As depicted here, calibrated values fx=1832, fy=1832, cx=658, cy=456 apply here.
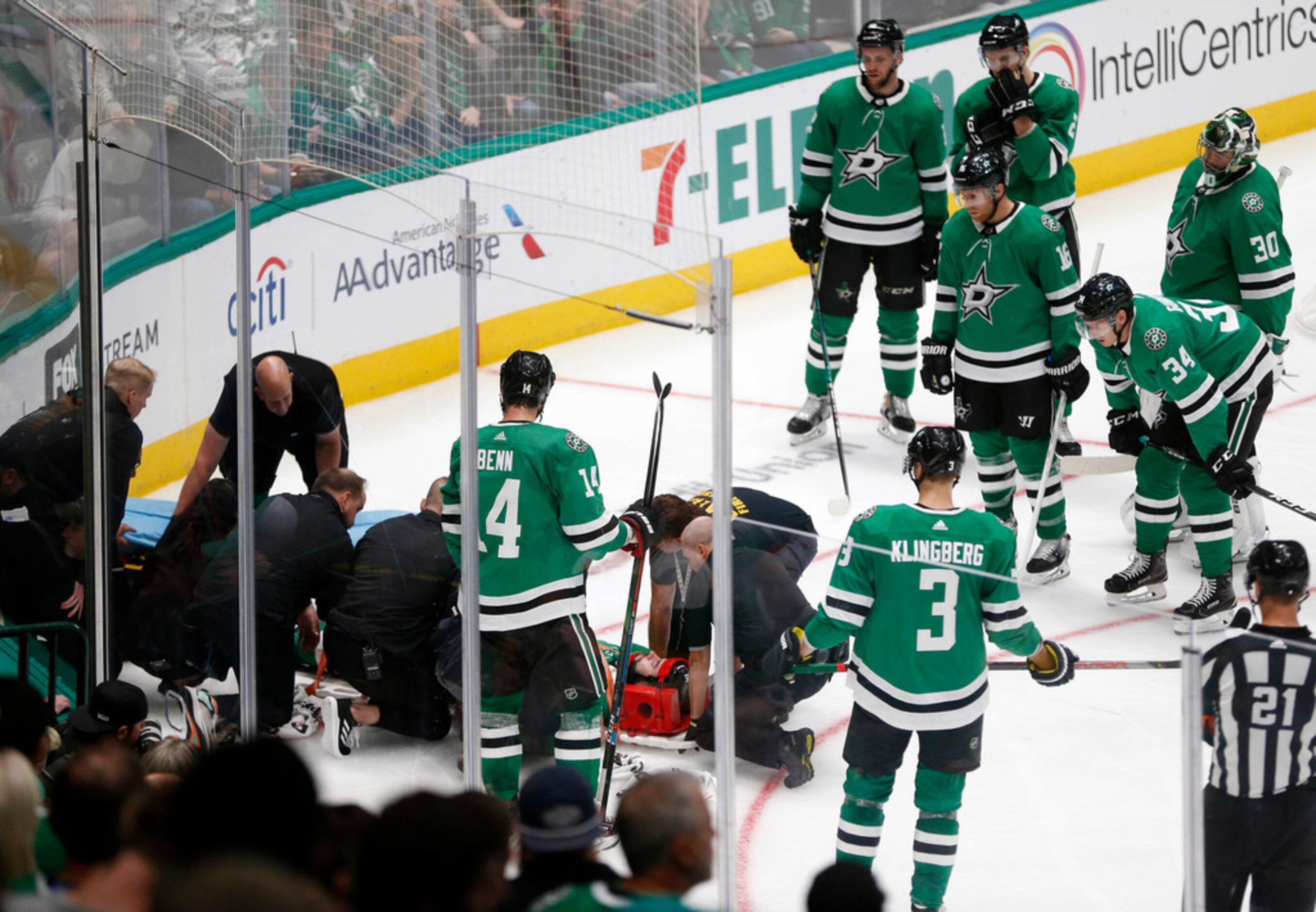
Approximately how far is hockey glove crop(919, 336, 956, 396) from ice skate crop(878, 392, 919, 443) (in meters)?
1.14

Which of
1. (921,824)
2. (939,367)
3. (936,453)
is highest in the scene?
(939,367)

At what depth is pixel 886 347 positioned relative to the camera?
22.4ft

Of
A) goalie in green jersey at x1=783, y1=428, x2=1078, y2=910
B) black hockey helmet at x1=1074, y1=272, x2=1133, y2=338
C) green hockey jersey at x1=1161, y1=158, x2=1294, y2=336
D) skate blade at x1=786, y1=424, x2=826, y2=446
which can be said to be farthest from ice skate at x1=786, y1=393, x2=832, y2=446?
goalie in green jersey at x1=783, y1=428, x2=1078, y2=910

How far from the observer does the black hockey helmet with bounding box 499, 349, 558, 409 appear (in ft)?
13.5

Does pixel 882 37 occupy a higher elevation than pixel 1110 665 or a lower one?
higher

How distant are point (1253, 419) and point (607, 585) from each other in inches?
74.8

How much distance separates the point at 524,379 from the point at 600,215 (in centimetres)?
65

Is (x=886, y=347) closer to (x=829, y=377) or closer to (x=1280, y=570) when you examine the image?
(x=829, y=377)

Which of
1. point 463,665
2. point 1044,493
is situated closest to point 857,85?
point 1044,493

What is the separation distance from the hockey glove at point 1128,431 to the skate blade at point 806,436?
1.71 m

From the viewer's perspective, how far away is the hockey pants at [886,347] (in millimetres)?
6703

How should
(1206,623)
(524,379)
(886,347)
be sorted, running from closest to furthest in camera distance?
(524,379)
(1206,623)
(886,347)

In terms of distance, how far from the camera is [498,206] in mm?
3797

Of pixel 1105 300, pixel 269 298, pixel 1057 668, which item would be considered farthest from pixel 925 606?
pixel 269 298
